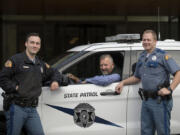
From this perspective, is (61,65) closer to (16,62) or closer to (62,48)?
(16,62)

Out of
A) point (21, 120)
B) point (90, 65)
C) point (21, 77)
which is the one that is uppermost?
point (90, 65)

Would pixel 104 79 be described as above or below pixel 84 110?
above

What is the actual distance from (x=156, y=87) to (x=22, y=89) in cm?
149

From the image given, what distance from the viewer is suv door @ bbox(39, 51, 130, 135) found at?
394cm

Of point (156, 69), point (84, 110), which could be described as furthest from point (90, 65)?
point (156, 69)

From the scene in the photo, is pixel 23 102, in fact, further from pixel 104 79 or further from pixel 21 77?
pixel 104 79

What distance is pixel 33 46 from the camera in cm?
346

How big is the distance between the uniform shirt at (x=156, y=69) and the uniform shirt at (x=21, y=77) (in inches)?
48.3

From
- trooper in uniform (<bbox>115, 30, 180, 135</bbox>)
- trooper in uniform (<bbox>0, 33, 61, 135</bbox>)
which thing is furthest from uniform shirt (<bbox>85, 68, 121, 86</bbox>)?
trooper in uniform (<bbox>0, 33, 61, 135</bbox>)

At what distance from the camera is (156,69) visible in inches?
147

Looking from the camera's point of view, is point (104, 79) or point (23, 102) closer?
point (23, 102)

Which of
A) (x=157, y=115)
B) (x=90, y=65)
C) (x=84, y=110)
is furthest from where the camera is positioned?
(x=90, y=65)

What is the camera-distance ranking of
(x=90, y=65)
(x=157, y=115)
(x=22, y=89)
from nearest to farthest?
1. (x=22, y=89)
2. (x=157, y=115)
3. (x=90, y=65)

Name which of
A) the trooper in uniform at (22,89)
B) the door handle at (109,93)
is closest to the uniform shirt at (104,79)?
the door handle at (109,93)
